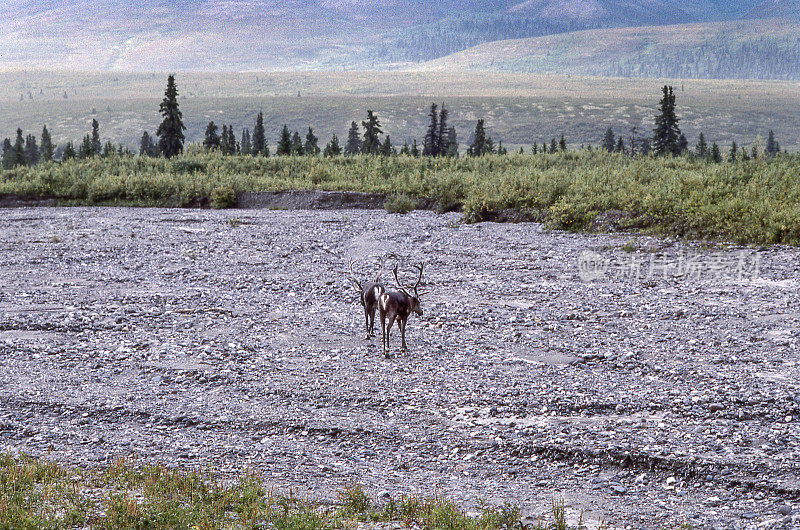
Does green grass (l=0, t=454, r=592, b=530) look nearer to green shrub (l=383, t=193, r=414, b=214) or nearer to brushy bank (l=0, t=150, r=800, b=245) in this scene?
brushy bank (l=0, t=150, r=800, b=245)

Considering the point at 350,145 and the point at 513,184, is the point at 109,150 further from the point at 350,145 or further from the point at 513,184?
the point at 350,145

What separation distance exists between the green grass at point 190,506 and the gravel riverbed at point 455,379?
0.37 m

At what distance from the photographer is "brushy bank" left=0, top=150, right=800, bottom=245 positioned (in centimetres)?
2191

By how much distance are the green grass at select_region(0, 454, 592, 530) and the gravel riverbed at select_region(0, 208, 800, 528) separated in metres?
0.37

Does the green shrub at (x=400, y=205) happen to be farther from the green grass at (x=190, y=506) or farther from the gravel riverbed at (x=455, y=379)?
the green grass at (x=190, y=506)

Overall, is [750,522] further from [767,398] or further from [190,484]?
[190,484]

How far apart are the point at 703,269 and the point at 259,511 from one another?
13694mm

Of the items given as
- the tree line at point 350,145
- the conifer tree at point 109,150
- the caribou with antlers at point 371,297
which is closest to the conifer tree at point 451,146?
the tree line at point 350,145

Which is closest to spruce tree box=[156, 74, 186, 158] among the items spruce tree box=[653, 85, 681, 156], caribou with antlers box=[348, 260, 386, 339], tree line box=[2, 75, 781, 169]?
tree line box=[2, 75, 781, 169]

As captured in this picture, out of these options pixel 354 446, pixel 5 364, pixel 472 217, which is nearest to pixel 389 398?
pixel 354 446

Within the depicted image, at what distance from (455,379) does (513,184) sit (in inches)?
752

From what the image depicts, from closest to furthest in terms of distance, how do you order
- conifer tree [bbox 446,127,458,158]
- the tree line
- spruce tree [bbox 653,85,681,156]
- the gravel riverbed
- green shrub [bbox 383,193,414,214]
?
the gravel riverbed → green shrub [bbox 383,193,414,214] → the tree line → spruce tree [bbox 653,85,681,156] → conifer tree [bbox 446,127,458,158]

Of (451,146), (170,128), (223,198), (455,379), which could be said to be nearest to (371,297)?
(455,379)

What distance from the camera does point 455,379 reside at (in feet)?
34.8
